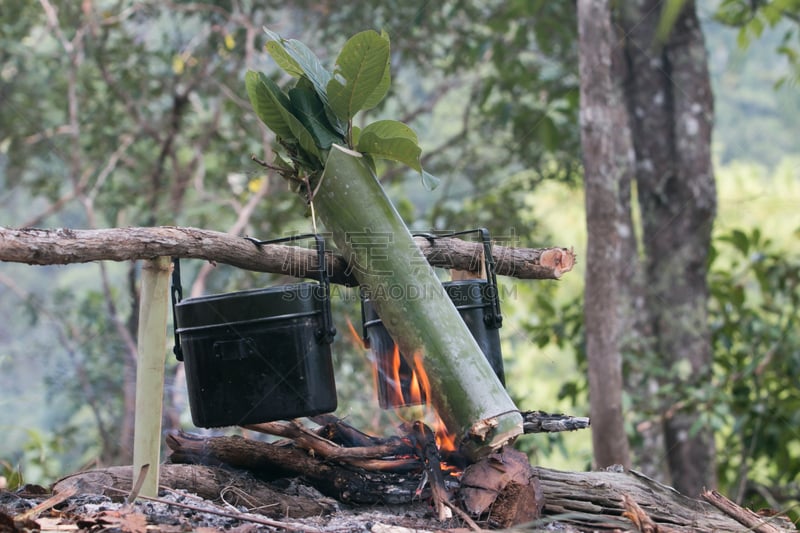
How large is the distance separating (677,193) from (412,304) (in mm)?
3414

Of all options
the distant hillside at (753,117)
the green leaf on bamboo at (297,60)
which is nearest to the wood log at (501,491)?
the green leaf on bamboo at (297,60)

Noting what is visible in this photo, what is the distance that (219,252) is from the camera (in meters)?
2.30

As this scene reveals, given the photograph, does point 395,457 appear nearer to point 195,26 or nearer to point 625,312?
point 625,312

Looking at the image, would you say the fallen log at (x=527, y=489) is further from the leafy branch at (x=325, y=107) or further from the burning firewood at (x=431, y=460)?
the leafy branch at (x=325, y=107)

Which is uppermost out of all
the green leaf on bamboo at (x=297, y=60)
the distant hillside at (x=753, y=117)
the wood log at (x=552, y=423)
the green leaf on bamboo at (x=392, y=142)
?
the distant hillside at (x=753, y=117)

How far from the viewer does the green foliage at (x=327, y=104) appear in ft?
7.61

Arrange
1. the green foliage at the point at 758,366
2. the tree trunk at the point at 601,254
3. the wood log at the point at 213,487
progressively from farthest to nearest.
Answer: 1. the green foliage at the point at 758,366
2. the tree trunk at the point at 601,254
3. the wood log at the point at 213,487

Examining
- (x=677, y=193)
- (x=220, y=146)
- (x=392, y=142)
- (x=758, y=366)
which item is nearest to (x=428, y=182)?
(x=392, y=142)

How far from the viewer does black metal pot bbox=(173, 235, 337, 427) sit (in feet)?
7.27

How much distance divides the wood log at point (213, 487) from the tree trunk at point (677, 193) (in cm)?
315

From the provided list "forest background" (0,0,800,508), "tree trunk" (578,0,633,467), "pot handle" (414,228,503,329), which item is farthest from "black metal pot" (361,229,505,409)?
"forest background" (0,0,800,508)

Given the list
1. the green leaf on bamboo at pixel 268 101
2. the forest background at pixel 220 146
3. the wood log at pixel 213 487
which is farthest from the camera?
the forest background at pixel 220 146

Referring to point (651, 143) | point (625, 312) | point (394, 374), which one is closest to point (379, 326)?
point (394, 374)

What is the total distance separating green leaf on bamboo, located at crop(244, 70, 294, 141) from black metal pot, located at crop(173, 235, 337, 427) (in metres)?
0.43
